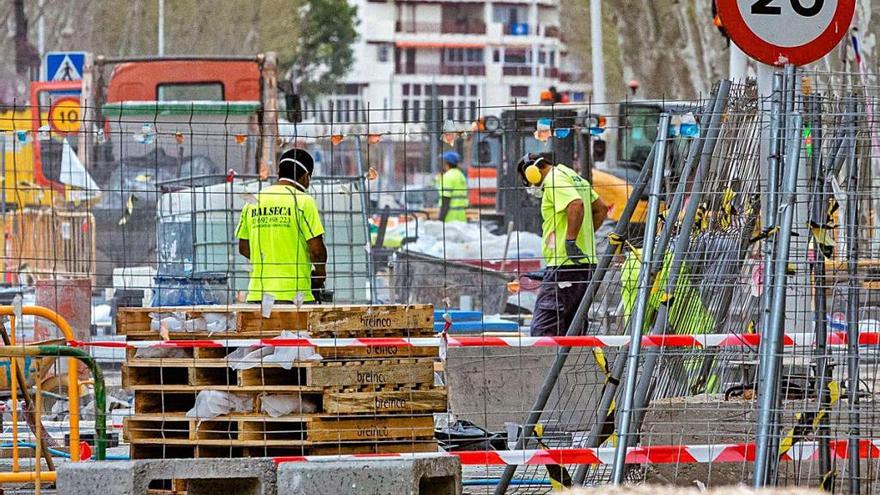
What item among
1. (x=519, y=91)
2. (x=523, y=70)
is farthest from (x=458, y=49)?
(x=519, y=91)

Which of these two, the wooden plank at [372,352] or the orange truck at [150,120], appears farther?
the orange truck at [150,120]

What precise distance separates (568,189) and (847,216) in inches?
144

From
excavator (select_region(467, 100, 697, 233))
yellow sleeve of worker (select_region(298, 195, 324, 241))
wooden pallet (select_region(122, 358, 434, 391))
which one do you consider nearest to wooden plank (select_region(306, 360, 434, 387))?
wooden pallet (select_region(122, 358, 434, 391))

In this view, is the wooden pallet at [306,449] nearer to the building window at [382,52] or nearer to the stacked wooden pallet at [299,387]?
the stacked wooden pallet at [299,387]

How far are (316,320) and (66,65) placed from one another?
23487 millimetres

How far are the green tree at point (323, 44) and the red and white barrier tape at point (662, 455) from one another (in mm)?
94513

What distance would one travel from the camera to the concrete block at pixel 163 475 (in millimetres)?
8367

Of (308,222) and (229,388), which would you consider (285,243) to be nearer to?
(308,222)

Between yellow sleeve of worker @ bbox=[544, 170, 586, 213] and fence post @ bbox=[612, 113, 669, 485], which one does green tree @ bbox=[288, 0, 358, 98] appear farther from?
fence post @ bbox=[612, 113, 669, 485]

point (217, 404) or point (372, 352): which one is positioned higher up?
point (372, 352)

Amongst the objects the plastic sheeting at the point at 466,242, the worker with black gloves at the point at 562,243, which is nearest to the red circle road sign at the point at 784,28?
the worker with black gloves at the point at 562,243

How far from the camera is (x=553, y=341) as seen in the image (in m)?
9.18

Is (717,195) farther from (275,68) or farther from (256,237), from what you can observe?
(275,68)

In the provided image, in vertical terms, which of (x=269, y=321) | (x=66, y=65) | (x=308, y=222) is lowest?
(x=269, y=321)
